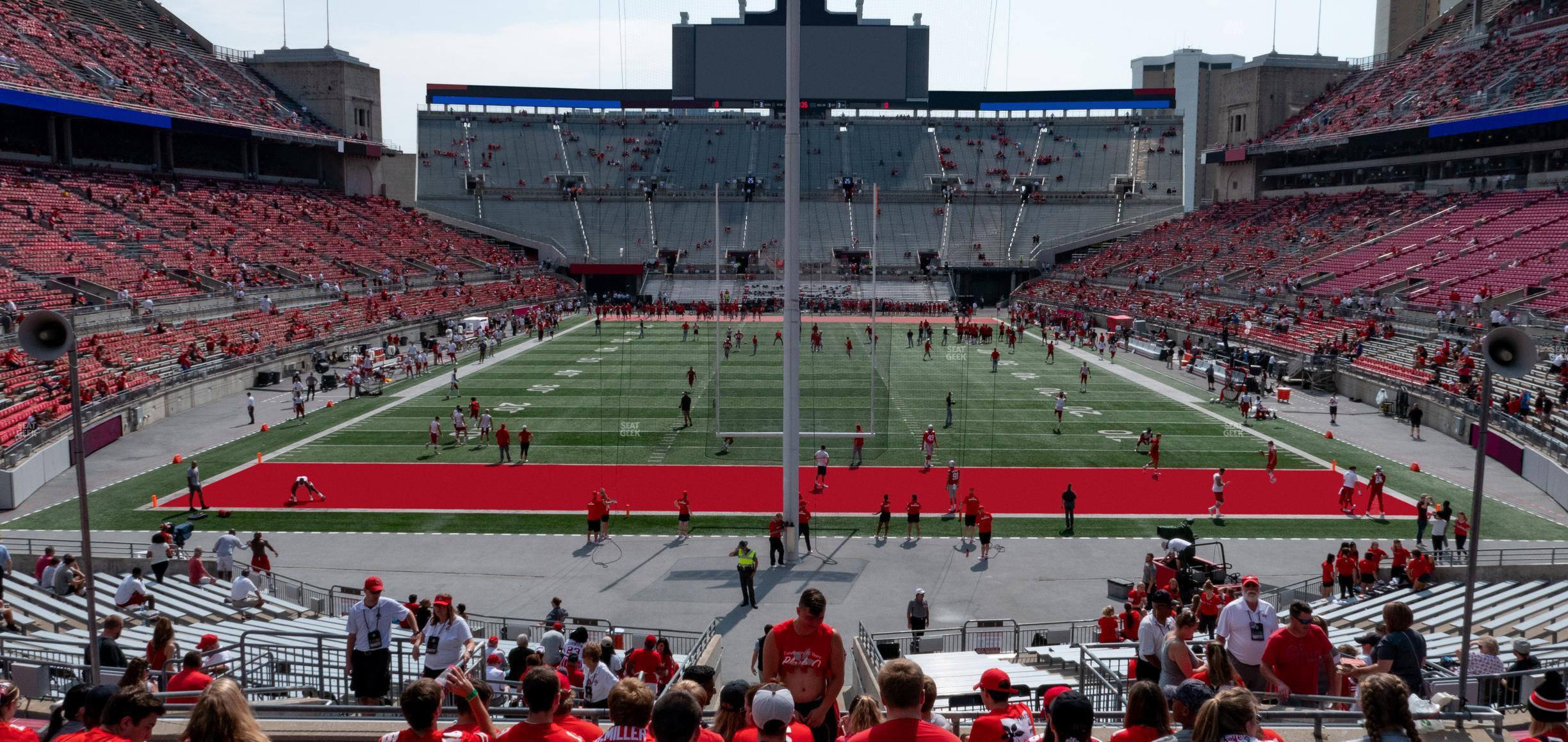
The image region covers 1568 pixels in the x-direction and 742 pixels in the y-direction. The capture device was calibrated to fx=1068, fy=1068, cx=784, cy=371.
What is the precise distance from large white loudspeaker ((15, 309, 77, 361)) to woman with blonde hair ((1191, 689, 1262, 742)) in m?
7.11

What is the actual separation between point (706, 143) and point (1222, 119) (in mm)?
38169

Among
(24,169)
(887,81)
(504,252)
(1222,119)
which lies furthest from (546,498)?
(1222,119)

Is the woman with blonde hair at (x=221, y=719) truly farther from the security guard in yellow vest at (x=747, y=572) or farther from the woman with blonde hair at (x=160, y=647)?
the security guard in yellow vest at (x=747, y=572)

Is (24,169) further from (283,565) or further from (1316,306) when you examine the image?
(1316,306)

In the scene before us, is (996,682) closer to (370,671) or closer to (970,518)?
(370,671)

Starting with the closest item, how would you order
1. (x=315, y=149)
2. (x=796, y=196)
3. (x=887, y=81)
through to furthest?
(x=796, y=196) < (x=315, y=149) < (x=887, y=81)

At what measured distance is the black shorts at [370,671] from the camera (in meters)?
7.84

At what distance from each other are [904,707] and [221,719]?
107 inches

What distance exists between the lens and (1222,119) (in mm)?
73688

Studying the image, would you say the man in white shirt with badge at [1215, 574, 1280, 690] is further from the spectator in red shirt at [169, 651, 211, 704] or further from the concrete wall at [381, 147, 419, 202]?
the concrete wall at [381, 147, 419, 202]

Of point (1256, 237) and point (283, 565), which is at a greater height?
point (1256, 237)

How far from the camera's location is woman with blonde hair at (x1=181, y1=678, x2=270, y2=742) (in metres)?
4.12

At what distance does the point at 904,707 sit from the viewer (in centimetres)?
452

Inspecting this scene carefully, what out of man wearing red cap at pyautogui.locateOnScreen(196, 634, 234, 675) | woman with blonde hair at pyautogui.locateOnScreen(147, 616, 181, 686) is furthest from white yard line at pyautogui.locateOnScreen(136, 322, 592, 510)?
woman with blonde hair at pyautogui.locateOnScreen(147, 616, 181, 686)
